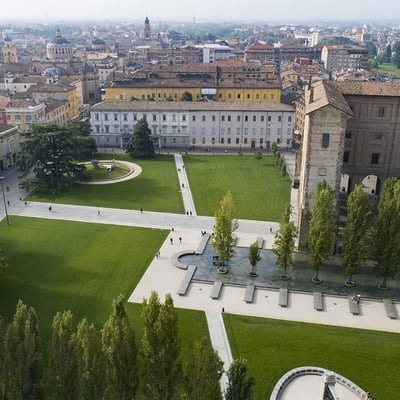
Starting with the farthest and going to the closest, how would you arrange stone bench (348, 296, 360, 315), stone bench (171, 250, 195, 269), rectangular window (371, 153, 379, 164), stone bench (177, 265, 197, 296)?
rectangular window (371, 153, 379, 164) < stone bench (171, 250, 195, 269) < stone bench (177, 265, 197, 296) < stone bench (348, 296, 360, 315)

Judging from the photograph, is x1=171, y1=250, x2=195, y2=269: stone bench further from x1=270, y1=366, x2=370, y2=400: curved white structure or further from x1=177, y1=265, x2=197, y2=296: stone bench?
x1=270, y1=366, x2=370, y2=400: curved white structure

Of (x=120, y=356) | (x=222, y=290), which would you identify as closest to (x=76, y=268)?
(x=222, y=290)

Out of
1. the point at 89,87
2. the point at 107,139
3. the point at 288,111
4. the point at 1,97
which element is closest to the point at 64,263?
the point at 107,139

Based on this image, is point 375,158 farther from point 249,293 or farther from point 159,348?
point 159,348

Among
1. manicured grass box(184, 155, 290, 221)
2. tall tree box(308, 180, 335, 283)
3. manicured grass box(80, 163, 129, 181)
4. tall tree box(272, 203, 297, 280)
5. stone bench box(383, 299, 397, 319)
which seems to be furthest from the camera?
manicured grass box(80, 163, 129, 181)

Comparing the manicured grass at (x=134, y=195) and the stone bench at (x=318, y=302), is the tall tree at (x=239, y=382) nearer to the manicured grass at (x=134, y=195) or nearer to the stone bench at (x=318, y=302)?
the stone bench at (x=318, y=302)

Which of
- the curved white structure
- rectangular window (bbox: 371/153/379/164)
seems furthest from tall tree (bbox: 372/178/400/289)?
the curved white structure

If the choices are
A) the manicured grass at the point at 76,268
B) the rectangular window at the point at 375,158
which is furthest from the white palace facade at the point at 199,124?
the manicured grass at the point at 76,268
